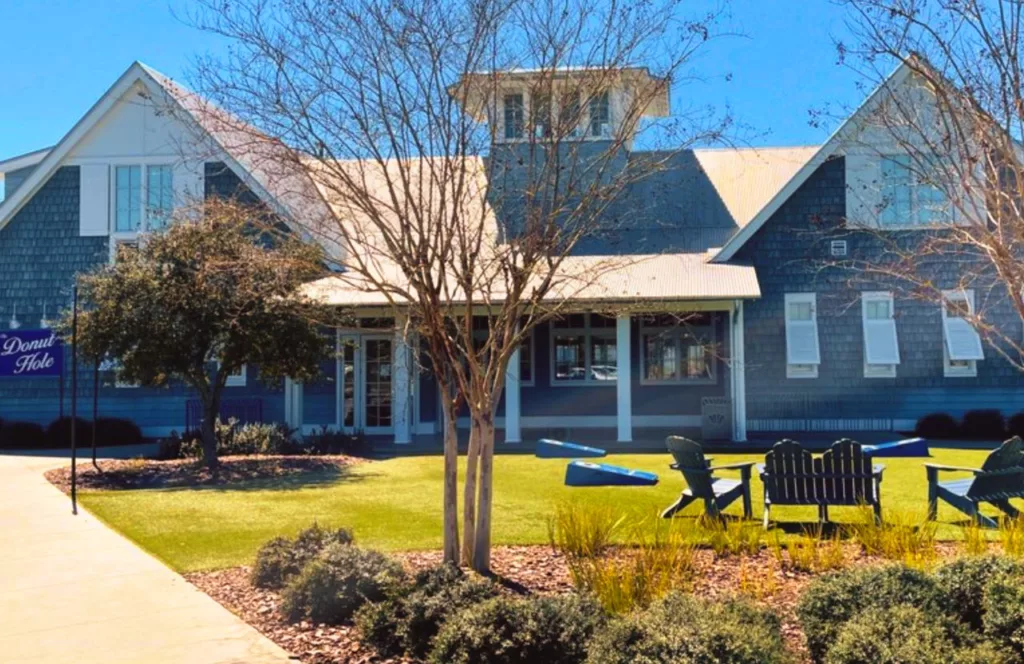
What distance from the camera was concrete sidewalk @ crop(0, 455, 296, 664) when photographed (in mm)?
5785

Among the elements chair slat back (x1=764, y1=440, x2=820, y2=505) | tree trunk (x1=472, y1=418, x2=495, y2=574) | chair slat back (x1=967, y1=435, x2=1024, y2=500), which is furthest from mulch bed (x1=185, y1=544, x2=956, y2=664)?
chair slat back (x1=764, y1=440, x2=820, y2=505)

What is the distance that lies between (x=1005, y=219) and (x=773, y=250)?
15.5 metres

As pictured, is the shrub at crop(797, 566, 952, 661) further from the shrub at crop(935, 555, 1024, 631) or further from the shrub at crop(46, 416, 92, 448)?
the shrub at crop(46, 416, 92, 448)

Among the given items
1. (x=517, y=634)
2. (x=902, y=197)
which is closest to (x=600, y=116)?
(x=517, y=634)

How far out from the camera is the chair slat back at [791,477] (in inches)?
365

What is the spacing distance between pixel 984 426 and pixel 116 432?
19.0 metres

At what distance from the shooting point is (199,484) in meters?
14.2

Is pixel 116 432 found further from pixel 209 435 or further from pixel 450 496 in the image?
pixel 450 496

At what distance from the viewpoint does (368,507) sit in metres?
11.3

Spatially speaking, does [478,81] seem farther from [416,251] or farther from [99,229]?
[99,229]

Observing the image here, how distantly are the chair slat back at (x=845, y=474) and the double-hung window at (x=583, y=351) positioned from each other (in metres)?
14.2

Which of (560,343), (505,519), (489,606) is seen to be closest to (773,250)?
(560,343)

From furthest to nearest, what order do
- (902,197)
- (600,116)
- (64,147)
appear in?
(64,147), (902,197), (600,116)

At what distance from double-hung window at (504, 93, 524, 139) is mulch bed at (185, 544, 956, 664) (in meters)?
3.41
